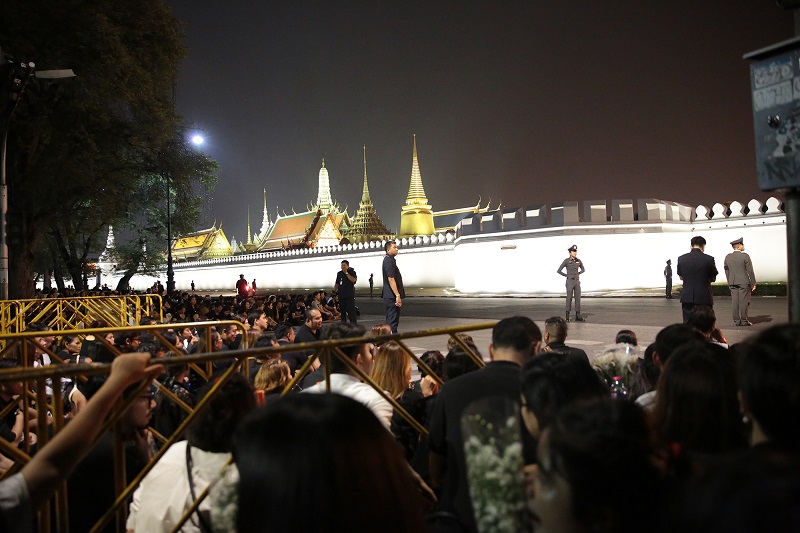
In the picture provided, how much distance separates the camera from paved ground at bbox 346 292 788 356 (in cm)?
1221

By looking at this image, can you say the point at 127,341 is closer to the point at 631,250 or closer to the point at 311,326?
the point at 311,326

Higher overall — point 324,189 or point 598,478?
point 324,189

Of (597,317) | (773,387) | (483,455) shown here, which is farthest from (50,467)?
(597,317)

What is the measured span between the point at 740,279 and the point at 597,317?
154 inches

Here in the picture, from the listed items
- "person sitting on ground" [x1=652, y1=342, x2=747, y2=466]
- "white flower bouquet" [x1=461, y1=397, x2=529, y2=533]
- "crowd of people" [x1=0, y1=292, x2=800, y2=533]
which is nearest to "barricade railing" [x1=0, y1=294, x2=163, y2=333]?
"crowd of people" [x1=0, y1=292, x2=800, y2=533]

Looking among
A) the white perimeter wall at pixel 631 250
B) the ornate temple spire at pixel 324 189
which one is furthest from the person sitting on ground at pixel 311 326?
the ornate temple spire at pixel 324 189

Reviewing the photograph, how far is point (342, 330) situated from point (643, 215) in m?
24.2

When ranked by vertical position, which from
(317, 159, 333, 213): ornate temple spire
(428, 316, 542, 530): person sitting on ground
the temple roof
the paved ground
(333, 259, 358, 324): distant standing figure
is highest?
(317, 159, 333, 213): ornate temple spire

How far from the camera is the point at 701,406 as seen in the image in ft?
8.46

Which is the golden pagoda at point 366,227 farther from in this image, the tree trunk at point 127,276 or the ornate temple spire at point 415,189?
the tree trunk at point 127,276

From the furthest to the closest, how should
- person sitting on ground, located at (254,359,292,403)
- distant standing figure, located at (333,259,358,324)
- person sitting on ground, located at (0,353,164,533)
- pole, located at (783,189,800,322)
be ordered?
1. distant standing figure, located at (333,259,358,324)
2. person sitting on ground, located at (254,359,292,403)
3. pole, located at (783,189,800,322)
4. person sitting on ground, located at (0,353,164,533)

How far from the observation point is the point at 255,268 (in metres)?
58.2

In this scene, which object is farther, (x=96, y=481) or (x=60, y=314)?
(x=60, y=314)

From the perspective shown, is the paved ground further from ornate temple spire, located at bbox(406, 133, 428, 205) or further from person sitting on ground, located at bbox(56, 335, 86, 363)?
ornate temple spire, located at bbox(406, 133, 428, 205)
